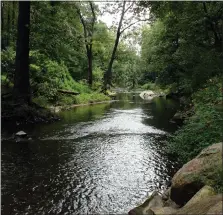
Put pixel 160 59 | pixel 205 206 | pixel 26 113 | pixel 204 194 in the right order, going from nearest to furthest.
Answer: pixel 205 206 → pixel 204 194 → pixel 26 113 → pixel 160 59

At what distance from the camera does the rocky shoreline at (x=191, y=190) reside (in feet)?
14.4

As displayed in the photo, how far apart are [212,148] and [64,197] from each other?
3211 millimetres

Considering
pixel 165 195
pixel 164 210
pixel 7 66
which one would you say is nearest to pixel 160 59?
pixel 7 66

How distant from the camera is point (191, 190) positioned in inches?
199

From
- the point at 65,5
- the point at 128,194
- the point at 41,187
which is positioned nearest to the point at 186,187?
the point at 128,194

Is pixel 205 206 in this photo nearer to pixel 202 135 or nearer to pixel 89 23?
pixel 202 135

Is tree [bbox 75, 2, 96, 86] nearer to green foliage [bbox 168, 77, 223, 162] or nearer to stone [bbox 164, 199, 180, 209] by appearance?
green foliage [bbox 168, 77, 223, 162]

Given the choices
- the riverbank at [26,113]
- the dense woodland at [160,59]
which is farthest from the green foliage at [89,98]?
the riverbank at [26,113]

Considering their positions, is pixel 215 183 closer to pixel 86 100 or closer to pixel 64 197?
pixel 64 197

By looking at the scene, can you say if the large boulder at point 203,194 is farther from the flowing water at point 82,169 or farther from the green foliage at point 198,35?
the green foliage at point 198,35

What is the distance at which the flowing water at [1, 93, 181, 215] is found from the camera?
570 cm

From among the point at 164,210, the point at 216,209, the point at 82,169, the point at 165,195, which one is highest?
the point at 216,209

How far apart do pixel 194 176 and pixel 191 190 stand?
25 centimetres

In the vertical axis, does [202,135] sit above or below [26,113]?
above
